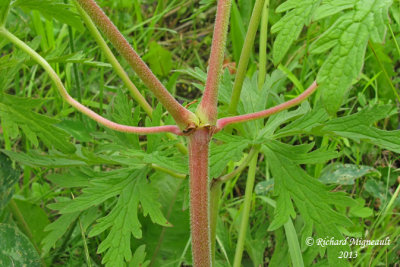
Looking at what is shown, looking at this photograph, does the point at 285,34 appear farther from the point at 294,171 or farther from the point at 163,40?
the point at 163,40

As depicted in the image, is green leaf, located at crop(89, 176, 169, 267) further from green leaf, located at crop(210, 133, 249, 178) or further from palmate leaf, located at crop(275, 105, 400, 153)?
palmate leaf, located at crop(275, 105, 400, 153)

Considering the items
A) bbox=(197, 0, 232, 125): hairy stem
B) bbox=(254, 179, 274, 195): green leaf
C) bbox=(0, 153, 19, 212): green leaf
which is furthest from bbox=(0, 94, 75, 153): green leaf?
bbox=(254, 179, 274, 195): green leaf

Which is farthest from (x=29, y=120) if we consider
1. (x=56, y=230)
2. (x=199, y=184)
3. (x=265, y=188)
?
(x=265, y=188)

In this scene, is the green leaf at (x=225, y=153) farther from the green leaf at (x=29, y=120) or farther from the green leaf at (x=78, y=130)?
the green leaf at (x=78, y=130)

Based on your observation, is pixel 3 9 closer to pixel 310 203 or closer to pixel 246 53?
pixel 246 53

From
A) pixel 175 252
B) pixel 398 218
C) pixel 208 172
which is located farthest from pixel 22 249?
pixel 398 218

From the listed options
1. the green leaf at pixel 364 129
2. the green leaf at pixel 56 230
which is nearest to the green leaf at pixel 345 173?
the green leaf at pixel 364 129
